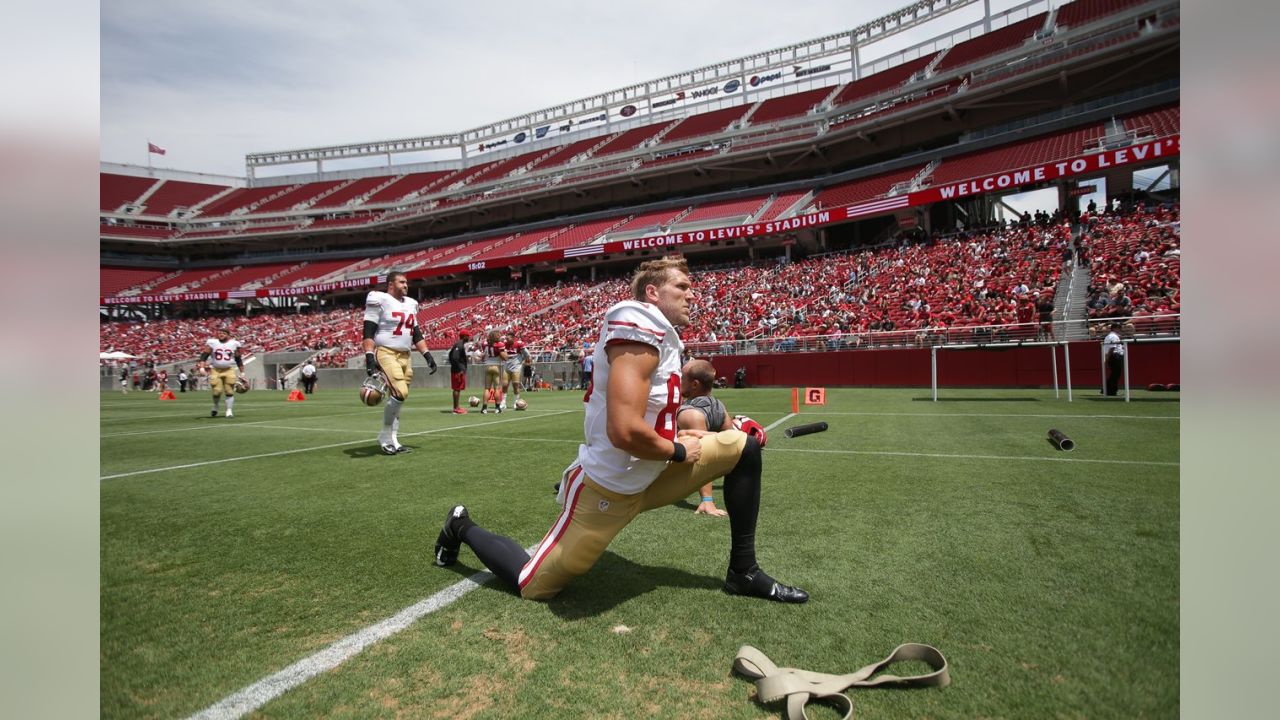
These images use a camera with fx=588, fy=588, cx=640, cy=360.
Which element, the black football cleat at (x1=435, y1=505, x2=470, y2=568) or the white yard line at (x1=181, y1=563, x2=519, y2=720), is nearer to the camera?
the white yard line at (x1=181, y1=563, x2=519, y2=720)

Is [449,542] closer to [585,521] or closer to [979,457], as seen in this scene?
[585,521]

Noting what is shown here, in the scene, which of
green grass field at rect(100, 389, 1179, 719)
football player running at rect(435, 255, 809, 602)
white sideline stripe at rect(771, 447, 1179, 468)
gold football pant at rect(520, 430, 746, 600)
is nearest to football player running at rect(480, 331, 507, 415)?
green grass field at rect(100, 389, 1179, 719)

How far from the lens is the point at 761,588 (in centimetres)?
277

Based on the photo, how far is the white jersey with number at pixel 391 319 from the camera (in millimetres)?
7406

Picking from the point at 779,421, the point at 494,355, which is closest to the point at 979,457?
the point at 779,421

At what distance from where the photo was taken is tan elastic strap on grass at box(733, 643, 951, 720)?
1.83m

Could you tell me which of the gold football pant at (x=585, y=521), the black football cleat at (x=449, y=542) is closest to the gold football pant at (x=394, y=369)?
the black football cleat at (x=449, y=542)

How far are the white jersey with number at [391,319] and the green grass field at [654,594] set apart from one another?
6.43 feet

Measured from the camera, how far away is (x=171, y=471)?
6.06m

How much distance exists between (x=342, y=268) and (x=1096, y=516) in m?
61.1

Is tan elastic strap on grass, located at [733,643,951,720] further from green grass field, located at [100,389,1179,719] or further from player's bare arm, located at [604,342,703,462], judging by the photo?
player's bare arm, located at [604,342,703,462]

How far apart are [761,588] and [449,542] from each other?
166 centimetres

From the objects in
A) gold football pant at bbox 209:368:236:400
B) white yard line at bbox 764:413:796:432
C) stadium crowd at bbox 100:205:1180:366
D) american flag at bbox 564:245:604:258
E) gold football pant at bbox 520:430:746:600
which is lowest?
white yard line at bbox 764:413:796:432
